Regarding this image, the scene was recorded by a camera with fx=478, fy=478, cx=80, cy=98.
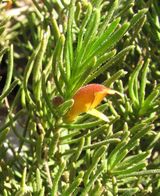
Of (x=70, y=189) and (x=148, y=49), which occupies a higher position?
(x=70, y=189)

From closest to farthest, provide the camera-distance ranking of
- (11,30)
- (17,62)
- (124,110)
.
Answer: (124,110)
(11,30)
(17,62)

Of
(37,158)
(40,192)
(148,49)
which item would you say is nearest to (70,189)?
(40,192)

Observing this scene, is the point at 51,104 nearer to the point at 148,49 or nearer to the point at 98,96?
the point at 98,96

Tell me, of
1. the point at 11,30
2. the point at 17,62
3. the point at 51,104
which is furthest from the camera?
the point at 17,62

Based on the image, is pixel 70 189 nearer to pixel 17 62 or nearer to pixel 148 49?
pixel 148 49

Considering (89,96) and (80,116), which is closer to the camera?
(89,96)

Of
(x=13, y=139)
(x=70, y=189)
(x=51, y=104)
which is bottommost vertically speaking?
(x=13, y=139)

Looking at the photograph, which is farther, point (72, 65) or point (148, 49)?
point (148, 49)
